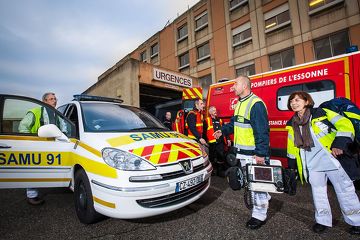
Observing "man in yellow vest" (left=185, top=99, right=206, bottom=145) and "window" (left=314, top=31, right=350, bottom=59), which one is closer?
"man in yellow vest" (left=185, top=99, right=206, bottom=145)

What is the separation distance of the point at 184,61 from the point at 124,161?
19072 mm

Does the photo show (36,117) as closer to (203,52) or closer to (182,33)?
(203,52)

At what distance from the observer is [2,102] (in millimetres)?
3025

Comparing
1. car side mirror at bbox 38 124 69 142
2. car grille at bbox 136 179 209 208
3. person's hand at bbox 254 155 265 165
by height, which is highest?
car side mirror at bbox 38 124 69 142

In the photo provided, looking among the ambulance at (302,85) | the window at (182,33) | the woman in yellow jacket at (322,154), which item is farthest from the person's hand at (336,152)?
the window at (182,33)

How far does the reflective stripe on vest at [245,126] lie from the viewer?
2.58m

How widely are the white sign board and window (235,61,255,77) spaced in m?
5.58

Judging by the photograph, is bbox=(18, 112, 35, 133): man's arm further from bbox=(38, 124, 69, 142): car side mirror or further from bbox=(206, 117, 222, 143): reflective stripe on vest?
bbox=(206, 117, 222, 143): reflective stripe on vest

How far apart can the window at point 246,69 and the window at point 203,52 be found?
3.11m

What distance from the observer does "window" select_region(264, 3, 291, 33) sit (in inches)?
532

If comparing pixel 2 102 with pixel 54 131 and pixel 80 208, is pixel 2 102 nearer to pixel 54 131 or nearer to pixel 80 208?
pixel 54 131

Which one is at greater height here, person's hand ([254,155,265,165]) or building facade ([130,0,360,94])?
building facade ([130,0,360,94])

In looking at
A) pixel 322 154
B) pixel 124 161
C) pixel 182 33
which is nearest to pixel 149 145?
pixel 124 161

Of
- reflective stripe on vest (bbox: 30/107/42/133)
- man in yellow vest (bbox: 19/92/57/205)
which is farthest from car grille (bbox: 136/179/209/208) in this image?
reflective stripe on vest (bbox: 30/107/42/133)
